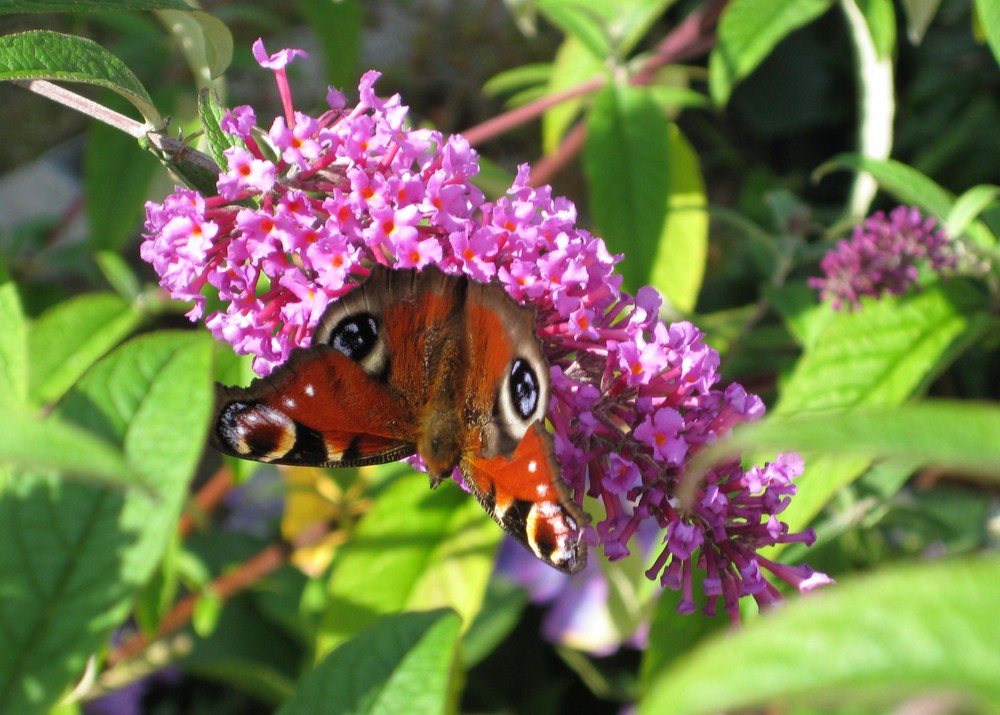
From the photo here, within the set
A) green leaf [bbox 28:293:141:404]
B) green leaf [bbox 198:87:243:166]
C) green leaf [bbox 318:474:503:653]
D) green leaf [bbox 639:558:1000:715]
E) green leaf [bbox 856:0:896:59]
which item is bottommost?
green leaf [bbox 318:474:503:653]

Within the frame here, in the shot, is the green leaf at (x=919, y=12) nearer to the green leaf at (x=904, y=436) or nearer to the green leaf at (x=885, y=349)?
the green leaf at (x=885, y=349)

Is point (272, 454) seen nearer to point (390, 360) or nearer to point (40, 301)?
point (390, 360)

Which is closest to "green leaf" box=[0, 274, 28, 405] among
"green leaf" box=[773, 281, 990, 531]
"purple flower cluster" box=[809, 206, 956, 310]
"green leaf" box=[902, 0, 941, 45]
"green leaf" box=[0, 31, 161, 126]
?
"green leaf" box=[0, 31, 161, 126]

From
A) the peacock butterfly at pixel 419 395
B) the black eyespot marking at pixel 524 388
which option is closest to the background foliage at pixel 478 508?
the peacock butterfly at pixel 419 395

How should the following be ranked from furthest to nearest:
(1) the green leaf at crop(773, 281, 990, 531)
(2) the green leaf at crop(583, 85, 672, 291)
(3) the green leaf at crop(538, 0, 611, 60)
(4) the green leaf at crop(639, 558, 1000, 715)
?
1. (3) the green leaf at crop(538, 0, 611, 60)
2. (2) the green leaf at crop(583, 85, 672, 291)
3. (1) the green leaf at crop(773, 281, 990, 531)
4. (4) the green leaf at crop(639, 558, 1000, 715)

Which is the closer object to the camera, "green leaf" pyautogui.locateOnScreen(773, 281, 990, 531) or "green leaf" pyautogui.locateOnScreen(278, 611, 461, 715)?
"green leaf" pyautogui.locateOnScreen(278, 611, 461, 715)

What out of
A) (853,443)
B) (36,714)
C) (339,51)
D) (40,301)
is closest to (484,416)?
(36,714)

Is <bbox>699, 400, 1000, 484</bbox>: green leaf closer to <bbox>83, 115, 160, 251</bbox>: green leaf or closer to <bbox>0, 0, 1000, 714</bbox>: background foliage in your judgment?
<bbox>0, 0, 1000, 714</bbox>: background foliage
